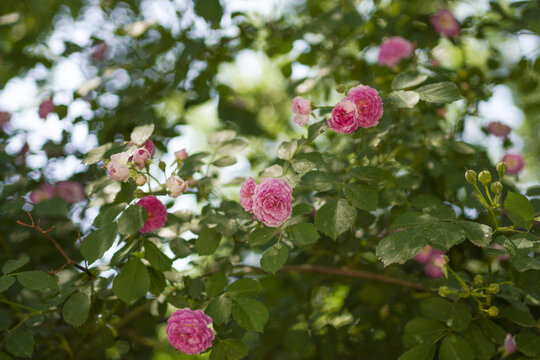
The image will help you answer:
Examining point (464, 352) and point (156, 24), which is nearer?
point (464, 352)

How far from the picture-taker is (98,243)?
3.36 ft

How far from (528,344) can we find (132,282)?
95 cm

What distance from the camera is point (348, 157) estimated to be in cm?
127

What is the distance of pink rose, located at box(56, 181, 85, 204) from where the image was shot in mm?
1896

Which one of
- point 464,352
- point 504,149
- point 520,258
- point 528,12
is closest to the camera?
point 520,258

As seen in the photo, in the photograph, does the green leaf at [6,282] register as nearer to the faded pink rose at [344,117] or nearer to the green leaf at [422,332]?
the faded pink rose at [344,117]

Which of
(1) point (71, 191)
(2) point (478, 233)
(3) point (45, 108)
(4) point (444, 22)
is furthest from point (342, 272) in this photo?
(3) point (45, 108)

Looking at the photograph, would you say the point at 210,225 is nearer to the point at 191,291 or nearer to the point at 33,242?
the point at 191,291

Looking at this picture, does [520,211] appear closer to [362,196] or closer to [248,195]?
[362,196]

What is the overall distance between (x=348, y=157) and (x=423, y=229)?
386mm

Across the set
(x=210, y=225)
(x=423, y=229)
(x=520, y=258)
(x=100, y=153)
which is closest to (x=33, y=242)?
(x=100, y=153)

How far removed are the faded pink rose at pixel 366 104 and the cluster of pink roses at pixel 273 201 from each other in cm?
27

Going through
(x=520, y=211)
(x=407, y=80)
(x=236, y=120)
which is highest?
(x=407, y=80)

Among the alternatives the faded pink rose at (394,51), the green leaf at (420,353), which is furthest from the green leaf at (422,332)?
the faded pink rose at (394,51)
